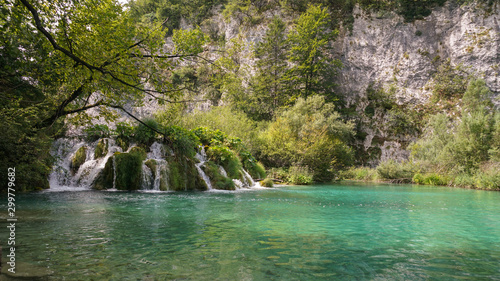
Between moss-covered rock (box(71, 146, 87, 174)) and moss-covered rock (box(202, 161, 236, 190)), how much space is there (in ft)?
20.3

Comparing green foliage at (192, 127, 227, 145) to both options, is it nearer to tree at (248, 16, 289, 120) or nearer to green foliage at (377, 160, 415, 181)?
green foliage at (377, 160, 415, 181)

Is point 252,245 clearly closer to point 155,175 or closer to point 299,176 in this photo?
point 155,175

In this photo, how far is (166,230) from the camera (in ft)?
19.3

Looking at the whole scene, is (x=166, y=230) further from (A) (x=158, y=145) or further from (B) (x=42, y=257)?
(A) (x=158, y=145)

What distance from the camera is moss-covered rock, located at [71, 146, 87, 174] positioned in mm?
15062

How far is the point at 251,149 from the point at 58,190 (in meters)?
16.3

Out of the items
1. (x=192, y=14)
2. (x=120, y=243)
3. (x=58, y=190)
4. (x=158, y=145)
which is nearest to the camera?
(x=120, y=243)

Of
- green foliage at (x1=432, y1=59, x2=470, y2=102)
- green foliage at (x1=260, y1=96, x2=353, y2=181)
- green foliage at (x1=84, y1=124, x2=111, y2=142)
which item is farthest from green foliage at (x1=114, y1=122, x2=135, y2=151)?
green foliage at (x1=432, y1=59, x2=470, y2=102)

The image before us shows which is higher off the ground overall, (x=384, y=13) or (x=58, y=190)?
(x=384, y=13)

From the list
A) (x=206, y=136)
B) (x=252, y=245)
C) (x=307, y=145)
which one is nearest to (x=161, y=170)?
(x=206, y=136)

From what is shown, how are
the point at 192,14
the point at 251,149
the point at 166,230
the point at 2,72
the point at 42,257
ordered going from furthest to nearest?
the point at 192,14, the point at 251,149, the point at 2,72, the point at 166,230, the point at 42,257

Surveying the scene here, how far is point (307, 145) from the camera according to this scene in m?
25.7

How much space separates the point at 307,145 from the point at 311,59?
17.5 meters

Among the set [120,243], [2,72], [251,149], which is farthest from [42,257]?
[251,149]
